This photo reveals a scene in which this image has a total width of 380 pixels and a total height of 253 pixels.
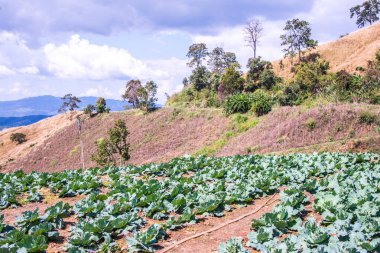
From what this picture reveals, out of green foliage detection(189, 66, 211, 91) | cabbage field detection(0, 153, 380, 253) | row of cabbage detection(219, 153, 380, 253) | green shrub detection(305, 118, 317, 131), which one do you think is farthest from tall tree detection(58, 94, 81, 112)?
row of cabbage detection(219, 153, 380, 253)

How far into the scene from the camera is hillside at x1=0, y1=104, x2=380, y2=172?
92.7 feet

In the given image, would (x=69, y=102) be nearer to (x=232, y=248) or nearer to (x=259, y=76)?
(x=259, y=76)

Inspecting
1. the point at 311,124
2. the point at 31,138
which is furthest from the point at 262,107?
the point at 31,138

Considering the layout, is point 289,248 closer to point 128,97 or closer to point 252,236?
point 252,236

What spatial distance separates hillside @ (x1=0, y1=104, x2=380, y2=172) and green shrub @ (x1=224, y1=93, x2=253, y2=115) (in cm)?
172

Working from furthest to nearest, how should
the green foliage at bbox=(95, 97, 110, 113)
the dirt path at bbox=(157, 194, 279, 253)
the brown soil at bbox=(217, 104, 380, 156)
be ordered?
the green foliage at bbox=(95, 97, 110, 113) → the brown soil at bbox=(217, 104, 380, 156) → the dirt path at bbox=(157, 194, 279, 253)

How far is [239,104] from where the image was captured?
45156 millimetres

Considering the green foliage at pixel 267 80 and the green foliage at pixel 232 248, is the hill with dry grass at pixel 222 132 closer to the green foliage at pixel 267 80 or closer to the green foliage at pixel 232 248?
the green foliage at pixel 267 80

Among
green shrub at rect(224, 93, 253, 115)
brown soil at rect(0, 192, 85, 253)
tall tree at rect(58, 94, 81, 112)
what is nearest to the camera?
brown soil at rect(0, 192, 85, 253)

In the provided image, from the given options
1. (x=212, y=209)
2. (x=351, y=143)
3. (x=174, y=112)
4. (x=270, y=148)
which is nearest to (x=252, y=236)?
(x=212, y=209)

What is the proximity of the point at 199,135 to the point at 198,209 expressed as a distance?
38523mm

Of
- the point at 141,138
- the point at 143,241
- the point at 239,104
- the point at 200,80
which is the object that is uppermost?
the point at 200,80

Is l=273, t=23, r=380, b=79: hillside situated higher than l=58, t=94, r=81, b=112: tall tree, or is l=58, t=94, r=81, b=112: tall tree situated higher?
l=273, t=23, r=380, b=79: hillside

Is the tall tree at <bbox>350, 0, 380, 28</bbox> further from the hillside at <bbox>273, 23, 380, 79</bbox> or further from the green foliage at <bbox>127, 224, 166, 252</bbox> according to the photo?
the green foliage at <bbox>127, 224, 166, 252</bbox>
